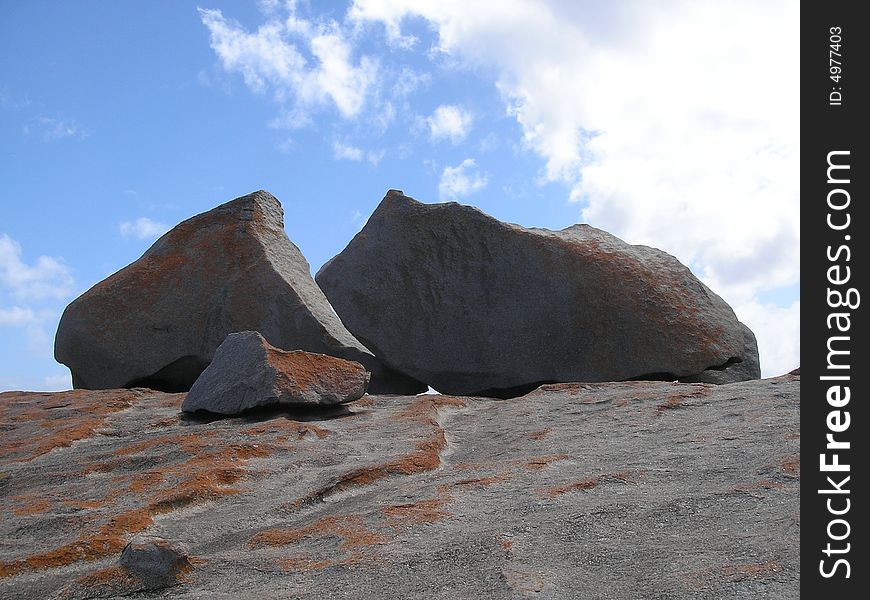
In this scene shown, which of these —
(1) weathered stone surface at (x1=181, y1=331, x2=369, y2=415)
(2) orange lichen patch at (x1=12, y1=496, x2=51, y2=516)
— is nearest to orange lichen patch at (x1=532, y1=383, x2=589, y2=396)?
(1) weathered stone surface at (x1=181, y1=331, x2=369, y2=415)

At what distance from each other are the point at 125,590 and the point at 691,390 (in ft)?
10.4

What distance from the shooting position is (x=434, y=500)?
286 centimetres

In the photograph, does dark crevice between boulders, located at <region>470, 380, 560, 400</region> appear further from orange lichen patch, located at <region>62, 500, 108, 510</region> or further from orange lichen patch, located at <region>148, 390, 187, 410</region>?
orange lichen patch, located at <region>62, 500, 108, 510</region>

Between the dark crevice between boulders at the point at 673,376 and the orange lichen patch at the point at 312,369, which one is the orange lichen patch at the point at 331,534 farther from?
the dark crevice between boulders at the point at 673,376

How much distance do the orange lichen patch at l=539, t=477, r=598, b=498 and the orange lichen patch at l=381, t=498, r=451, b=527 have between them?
33 centimetres

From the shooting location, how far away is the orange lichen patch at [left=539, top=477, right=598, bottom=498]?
9.31 ft

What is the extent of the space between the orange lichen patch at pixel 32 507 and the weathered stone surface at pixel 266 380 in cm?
147

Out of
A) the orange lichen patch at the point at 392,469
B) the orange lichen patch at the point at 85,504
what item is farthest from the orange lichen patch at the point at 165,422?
the orange lichen patch at the point at 392,469

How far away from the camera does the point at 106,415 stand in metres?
5.00

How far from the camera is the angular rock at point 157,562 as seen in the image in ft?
7.99
